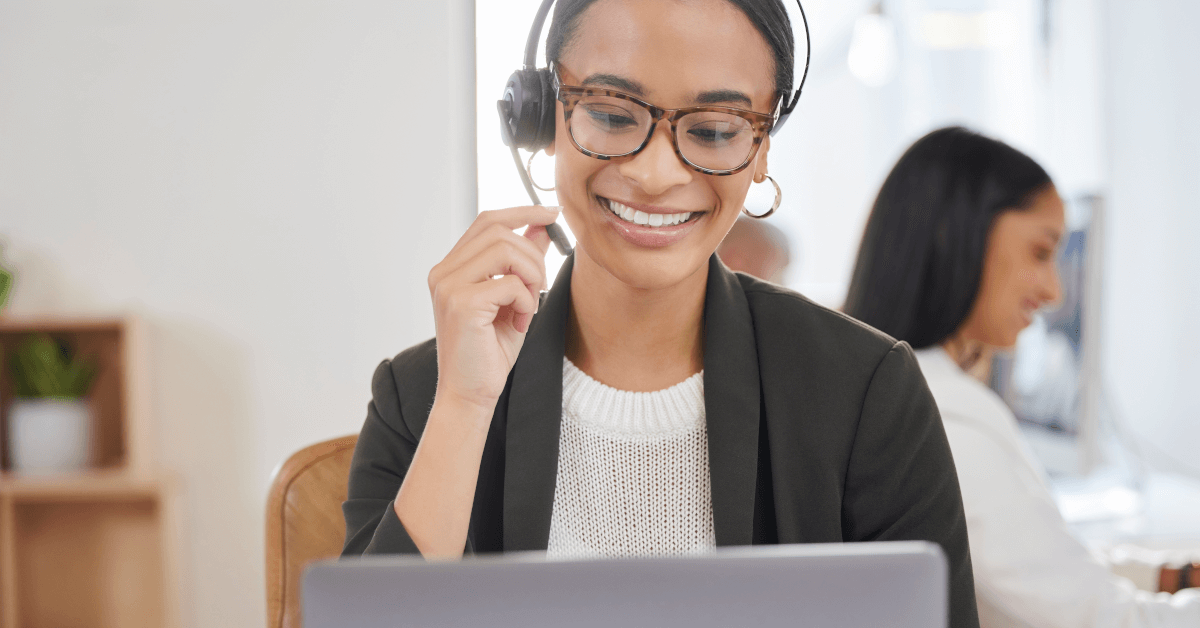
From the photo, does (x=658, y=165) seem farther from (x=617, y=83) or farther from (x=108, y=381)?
(x=108, y=381)

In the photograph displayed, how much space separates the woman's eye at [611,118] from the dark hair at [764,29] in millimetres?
100

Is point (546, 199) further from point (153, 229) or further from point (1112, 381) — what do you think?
point (1112, 381)

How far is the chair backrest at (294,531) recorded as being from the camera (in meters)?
1.01

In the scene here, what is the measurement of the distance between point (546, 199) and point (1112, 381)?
2096 mm

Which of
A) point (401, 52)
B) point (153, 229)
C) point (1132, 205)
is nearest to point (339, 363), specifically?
point (153, 229)

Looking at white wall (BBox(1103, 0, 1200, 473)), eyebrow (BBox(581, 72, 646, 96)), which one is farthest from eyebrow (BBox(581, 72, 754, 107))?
white wall (BBox(1103, 0, 1200, 473))

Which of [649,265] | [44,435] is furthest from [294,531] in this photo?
[44,435]

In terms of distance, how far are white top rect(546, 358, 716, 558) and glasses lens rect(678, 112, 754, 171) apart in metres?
0.28

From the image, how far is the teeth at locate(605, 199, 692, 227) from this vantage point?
911 mm

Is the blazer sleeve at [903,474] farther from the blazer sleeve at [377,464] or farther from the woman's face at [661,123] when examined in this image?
the blazer sleeve at [377,464]

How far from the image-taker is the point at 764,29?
2.95 feet

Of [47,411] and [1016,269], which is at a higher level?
[1016,269]

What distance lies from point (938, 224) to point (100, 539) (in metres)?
2.40

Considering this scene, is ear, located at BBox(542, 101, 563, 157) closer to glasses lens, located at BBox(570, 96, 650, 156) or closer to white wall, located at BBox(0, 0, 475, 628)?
glasses lens, located at BBox(570, 96, 650, 156)
